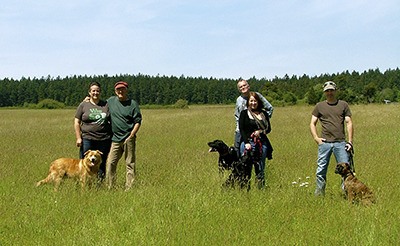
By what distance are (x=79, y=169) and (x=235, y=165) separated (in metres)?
2.60

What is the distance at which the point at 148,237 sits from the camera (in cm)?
449

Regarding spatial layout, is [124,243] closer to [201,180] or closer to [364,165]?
[201,180]

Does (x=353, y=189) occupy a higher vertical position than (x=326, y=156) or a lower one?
lower

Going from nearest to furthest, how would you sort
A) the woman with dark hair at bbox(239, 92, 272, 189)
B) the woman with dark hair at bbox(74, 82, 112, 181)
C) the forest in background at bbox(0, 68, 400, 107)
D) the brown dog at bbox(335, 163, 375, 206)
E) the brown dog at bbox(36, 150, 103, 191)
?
1. the brown dog at bbox(335, 163, 375, 206)
2. the woman with dark hair at bbox(239, 92, 272, 189)
3. the brown dog at bbox(36, 150, 103, 191)
4. the woman with dark hair at bbox(74, 82, 112, 181)
5. the forest in background at bbox(0, 68, 400, 107)

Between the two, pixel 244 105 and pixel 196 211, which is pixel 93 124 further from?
pixel 196 211

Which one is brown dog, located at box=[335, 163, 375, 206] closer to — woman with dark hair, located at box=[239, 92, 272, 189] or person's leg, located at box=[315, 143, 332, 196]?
person's leg, located at box=[315, 143, 332, 196]

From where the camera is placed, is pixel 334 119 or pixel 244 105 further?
pixel 244 105

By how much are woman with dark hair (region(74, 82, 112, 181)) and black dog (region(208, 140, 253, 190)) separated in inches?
73.3

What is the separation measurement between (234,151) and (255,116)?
2.33ft

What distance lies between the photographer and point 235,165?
671 cm

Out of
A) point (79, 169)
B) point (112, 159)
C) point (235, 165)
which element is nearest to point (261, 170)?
point (235, 165)

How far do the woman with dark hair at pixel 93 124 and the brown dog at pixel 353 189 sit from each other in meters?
3.81

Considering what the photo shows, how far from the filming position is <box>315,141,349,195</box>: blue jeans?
20.6ft

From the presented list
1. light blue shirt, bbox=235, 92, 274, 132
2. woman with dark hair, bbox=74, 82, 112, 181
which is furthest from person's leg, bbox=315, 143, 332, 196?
woman with dark hair, bbox=74, 82, 112, 181
